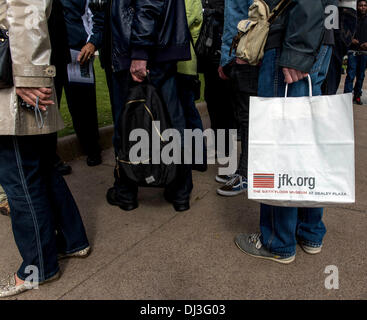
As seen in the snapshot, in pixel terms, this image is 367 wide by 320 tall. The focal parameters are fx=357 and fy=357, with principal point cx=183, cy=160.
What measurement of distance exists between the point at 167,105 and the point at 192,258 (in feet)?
4.07

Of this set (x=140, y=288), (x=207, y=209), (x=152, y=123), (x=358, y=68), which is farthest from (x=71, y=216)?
(x=358, y=68)

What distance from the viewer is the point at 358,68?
8953 millimetres

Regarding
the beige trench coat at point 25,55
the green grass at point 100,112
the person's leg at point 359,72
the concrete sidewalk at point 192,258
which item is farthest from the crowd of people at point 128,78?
the person's leg at point 359,72

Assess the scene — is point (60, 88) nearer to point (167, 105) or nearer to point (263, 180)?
point (167, 105)

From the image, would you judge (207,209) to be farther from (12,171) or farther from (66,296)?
(12,171)

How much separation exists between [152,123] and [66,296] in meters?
1.30

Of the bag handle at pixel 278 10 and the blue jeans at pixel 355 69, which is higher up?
the bag handle at pixel 278 10

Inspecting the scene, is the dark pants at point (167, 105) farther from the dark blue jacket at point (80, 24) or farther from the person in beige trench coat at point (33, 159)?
the dark blue jacket at point (80, 24)

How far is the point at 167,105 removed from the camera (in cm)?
293

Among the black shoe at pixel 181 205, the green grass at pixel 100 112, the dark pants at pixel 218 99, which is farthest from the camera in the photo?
the green grass at pixel 100 112

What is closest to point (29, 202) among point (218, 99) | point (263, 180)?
point (263, 180)

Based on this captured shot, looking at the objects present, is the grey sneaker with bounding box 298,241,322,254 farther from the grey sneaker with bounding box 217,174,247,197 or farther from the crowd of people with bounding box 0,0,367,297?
the grey sneaker with bounding box 217,174,247,197

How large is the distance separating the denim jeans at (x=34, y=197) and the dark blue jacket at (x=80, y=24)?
1694 millimetres

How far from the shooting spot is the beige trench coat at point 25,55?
5.54 feet
